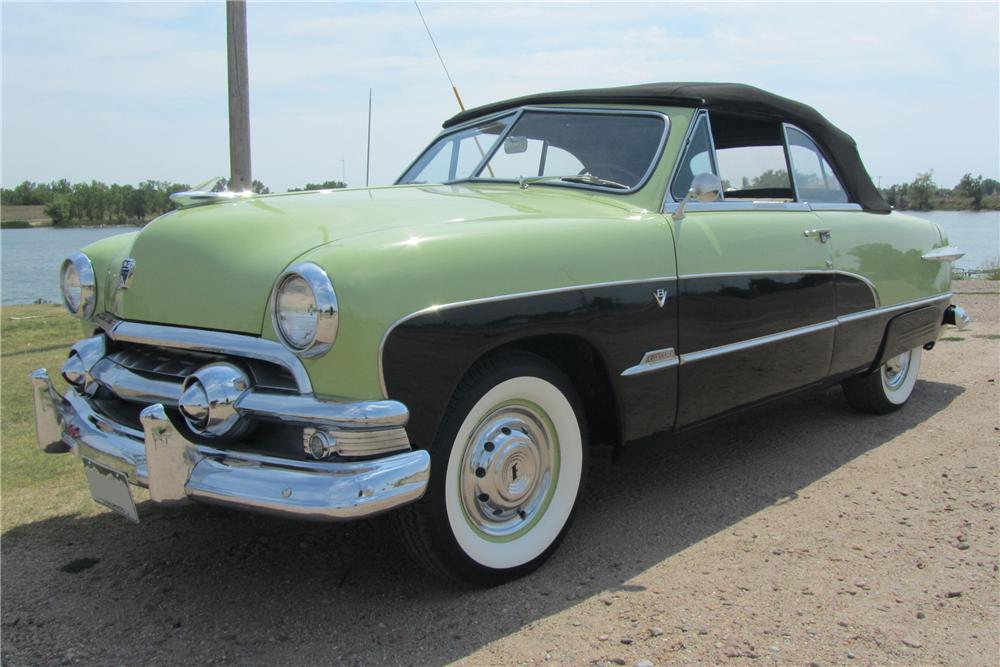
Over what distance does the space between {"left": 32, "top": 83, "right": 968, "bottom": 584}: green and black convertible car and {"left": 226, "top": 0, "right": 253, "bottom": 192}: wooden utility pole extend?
2.80m

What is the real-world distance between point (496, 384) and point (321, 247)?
0.68 m

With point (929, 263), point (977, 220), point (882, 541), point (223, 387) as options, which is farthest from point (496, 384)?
point (977, 220)

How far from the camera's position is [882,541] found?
3076 millimetres

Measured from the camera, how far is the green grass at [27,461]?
3.50 m

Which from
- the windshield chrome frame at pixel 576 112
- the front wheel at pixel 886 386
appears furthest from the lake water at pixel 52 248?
the windshield chrome frame at pixel 576 112

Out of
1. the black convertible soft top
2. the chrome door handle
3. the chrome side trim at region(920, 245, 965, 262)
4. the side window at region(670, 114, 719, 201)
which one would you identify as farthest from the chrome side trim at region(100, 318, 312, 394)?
the chrome side trim at region(920, 245, 965, 262)

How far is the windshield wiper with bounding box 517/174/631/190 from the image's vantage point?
345 centimetres

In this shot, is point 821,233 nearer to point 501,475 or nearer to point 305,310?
point 501,475

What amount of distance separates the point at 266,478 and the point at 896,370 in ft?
13.7

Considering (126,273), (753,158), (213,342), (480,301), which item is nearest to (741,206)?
(753,158)

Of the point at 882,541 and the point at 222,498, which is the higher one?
the point at 222,498

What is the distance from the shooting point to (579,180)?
3.54m

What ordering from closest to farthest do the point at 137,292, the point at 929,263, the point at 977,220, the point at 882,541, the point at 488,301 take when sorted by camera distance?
the point at 488,301, the point at 137,292, the point at 882,541, the point at 929,263, the point at 977,220

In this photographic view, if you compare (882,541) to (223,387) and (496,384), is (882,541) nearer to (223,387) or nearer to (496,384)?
(496,384)
